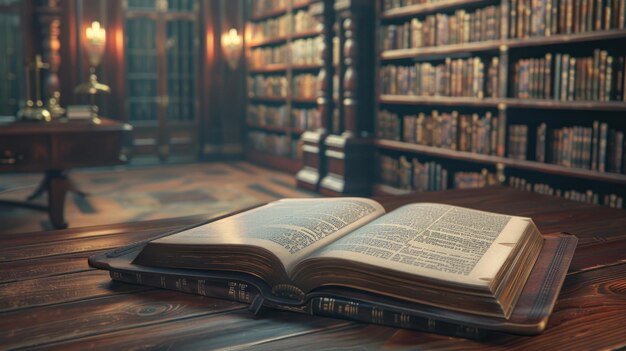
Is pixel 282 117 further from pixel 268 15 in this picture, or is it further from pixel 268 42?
pixel 268 15

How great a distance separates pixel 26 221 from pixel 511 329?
4.71 m

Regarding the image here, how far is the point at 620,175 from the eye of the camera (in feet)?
10.4

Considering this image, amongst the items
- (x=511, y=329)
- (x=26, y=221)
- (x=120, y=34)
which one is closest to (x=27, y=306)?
(x=511, y=329)

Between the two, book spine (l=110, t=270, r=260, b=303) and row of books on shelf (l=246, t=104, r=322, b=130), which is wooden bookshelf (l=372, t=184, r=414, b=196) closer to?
row of books on shelf (l=246, t=104, r=322, b=130)

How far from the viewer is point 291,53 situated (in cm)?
711

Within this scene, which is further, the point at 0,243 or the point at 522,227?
the point at 0,243

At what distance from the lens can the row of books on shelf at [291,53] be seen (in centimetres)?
656

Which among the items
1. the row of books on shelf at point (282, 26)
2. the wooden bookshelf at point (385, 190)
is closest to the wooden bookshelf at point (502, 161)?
the wooden bookshelf at point (385, 190)

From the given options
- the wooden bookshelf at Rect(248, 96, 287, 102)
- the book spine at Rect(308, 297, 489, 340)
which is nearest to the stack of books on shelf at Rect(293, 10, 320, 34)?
the wooden bookshelf at Rect(248, 96, 287, 102)

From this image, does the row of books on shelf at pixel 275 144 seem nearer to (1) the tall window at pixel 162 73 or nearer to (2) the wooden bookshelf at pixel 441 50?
(1) the tall window at pixel 162 73

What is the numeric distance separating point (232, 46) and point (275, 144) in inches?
63.7

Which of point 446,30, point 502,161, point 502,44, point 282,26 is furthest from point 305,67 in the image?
point 502,161

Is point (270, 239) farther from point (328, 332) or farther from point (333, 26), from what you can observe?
point (333, 26)

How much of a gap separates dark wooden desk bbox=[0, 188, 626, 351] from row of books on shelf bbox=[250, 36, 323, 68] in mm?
5112
